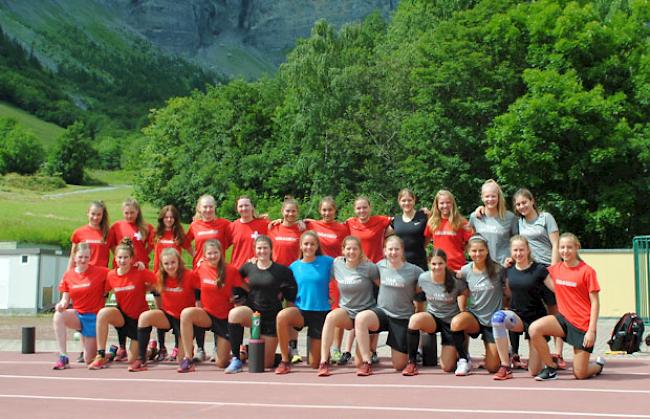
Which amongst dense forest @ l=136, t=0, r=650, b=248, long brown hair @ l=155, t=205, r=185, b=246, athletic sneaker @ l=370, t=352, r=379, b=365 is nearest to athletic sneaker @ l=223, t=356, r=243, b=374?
athletic sneaker @ l=370, t=352, r=379, b=365

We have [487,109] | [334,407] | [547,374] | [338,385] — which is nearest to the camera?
[334,407]

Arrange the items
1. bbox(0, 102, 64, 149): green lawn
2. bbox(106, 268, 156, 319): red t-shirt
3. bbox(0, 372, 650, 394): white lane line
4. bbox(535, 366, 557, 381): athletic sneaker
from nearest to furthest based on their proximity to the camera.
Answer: bbox(0, 372, 650, 394): white lane line
bbox(535, 366, 557, 381): athletic sneaker
bbox(106, 268, 156, 319): red t-shirt
bbox(0, 102, 64, 149): green lawn

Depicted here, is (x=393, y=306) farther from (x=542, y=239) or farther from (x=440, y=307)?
(x=542, y=239)

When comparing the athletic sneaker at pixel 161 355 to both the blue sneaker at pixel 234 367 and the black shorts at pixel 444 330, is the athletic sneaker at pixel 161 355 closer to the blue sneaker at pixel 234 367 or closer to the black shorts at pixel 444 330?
the blue sneaker at pixel 234 367

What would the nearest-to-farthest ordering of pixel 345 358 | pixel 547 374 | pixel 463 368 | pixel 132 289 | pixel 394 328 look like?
pixel 547 374
pixel 463 368
pixel 394 328
pixel 345 358
pixel 132 289

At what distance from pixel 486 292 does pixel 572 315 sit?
101cm

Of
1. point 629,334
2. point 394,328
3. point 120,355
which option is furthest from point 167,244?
point 629,334

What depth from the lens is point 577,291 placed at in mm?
10023

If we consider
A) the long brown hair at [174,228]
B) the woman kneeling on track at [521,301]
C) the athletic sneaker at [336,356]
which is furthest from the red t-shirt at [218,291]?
the woman kneeling on track at [521,301]

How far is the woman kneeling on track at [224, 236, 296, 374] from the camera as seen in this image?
11.2 meters

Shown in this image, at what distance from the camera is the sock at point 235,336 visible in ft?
36.9

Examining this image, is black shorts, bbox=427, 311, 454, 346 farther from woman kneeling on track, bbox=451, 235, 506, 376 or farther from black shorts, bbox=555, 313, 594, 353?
black shorts, bbox=555, 313, 594, 353

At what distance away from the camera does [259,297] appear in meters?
11.2

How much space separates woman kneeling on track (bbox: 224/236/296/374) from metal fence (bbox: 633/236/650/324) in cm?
930
